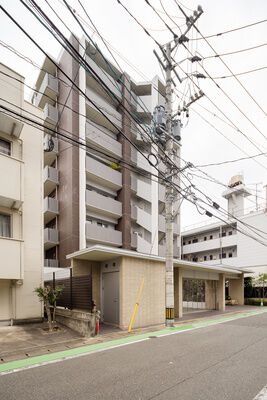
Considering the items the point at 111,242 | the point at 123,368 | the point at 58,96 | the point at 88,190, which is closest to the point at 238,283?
the point at 111,242

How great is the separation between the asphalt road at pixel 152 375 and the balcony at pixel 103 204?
770 inches

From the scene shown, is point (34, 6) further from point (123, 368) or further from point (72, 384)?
point (123, 368)

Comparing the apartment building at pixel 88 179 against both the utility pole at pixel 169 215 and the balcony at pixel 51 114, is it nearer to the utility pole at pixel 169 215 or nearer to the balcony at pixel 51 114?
the balcony at pixel 51 114

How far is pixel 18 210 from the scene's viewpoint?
1519cm

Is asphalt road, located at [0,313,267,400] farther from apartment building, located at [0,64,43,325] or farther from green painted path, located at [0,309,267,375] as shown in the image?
apartment building, located at [0,64,43,325]

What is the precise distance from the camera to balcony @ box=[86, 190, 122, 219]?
2905 cm

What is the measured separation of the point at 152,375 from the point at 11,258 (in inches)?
349

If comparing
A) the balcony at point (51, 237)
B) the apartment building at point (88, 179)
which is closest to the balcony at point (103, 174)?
the apartment building at point (88, 179)

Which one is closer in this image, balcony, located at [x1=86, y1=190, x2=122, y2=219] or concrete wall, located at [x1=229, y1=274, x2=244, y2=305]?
balcony, located at [x1=86, y1=190, x2=122, y2=219]

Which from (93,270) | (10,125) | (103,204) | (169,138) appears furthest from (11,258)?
(103,204)

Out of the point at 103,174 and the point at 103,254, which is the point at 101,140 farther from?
the point at 103,254

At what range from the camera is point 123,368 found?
299 inches

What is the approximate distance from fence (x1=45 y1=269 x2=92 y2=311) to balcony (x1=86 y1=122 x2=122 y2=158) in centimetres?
1667

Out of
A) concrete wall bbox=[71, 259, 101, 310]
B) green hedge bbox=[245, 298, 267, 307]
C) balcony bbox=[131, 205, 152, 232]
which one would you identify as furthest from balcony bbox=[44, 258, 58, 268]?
green hedge bbox=[245, 298, 267, 307]
